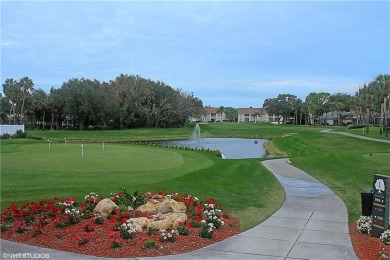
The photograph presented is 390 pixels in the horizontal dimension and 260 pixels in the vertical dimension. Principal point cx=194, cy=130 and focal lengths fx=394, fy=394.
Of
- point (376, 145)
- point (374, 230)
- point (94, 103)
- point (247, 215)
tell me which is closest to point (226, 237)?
point (247, 215)

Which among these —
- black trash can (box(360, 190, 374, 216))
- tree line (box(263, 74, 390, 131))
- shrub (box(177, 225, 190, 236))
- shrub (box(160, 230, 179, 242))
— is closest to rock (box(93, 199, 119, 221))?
shrub (box(160, 230, 179, 242))

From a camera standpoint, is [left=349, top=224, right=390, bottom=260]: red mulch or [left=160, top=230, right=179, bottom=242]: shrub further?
[left=160, top=230, right=179, bottom=242]: shrub

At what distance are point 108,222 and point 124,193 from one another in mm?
1733

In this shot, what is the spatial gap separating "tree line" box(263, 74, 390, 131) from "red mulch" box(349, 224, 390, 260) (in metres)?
53.9

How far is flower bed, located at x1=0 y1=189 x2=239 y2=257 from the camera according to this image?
7.71 meters

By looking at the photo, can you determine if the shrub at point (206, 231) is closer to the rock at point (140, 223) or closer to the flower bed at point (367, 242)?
the rock at point (140, 223)

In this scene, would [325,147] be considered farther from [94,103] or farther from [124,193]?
[94,103]

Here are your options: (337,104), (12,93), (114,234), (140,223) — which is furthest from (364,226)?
(337,104)

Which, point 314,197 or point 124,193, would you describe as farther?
point 314,197

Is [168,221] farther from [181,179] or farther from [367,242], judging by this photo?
[181,179]

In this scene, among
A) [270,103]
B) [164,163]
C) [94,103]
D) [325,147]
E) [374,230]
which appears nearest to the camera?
[374,230]

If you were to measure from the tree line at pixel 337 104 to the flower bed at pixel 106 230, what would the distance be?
5506cm

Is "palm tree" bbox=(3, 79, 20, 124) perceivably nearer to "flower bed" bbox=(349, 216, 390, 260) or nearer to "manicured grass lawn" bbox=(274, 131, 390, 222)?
"manicured grass lawn" bbox=(274, 131, 390, 222)

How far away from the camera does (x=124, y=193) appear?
36.2ft
